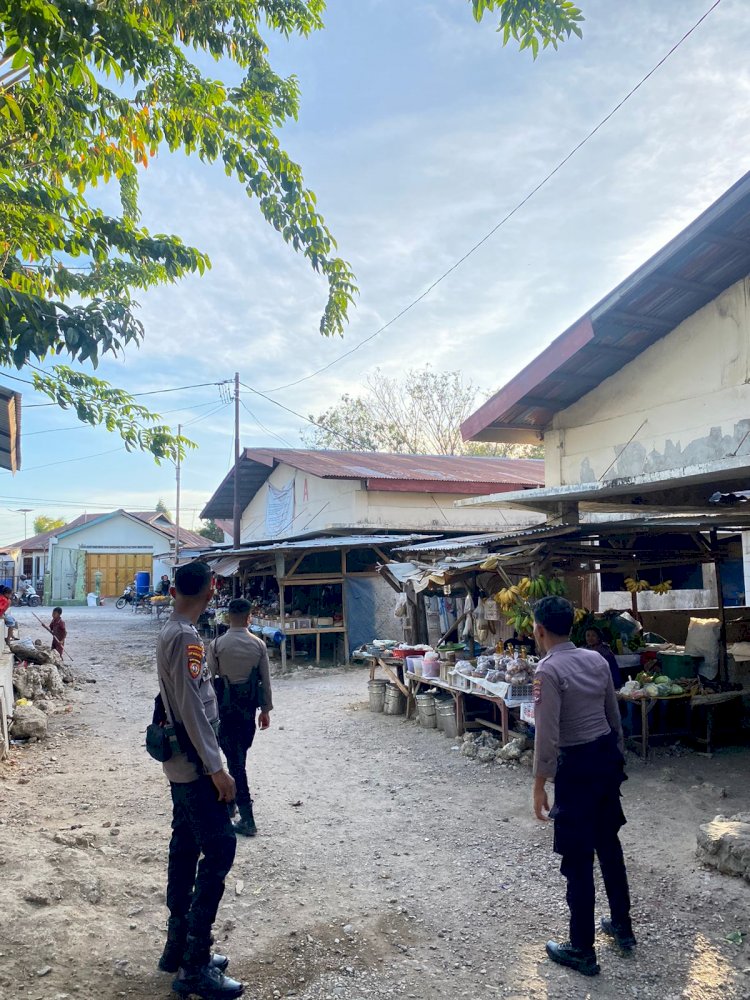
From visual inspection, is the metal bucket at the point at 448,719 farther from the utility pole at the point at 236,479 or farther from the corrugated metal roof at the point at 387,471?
the utility pole at the point at 236,479

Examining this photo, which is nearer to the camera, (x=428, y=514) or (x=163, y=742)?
(x=163, y=742)

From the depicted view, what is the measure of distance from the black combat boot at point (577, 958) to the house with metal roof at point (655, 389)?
118 inches

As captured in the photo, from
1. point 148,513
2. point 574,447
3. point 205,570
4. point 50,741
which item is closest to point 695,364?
point 574,447

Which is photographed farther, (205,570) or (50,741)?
(50,741)

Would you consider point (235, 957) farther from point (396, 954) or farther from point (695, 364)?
point (695, 364)

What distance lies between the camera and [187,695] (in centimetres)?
312

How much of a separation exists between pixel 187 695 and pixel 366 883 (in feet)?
7.43

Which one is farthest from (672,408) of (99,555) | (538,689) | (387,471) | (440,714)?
(99,555)

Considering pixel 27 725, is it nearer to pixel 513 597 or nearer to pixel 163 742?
pixel 513 597


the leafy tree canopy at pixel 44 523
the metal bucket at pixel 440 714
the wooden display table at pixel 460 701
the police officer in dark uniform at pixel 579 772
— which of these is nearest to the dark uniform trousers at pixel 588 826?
the police officer in dark uniform at pixel 579 772

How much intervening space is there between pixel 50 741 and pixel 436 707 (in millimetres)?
4833

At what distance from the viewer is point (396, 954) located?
3.63 meters

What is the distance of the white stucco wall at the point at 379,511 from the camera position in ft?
55.9

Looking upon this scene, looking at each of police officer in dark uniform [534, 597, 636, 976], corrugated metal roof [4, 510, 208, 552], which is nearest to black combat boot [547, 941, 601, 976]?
police officer in dark uniform [534, 597, 636, 976]
